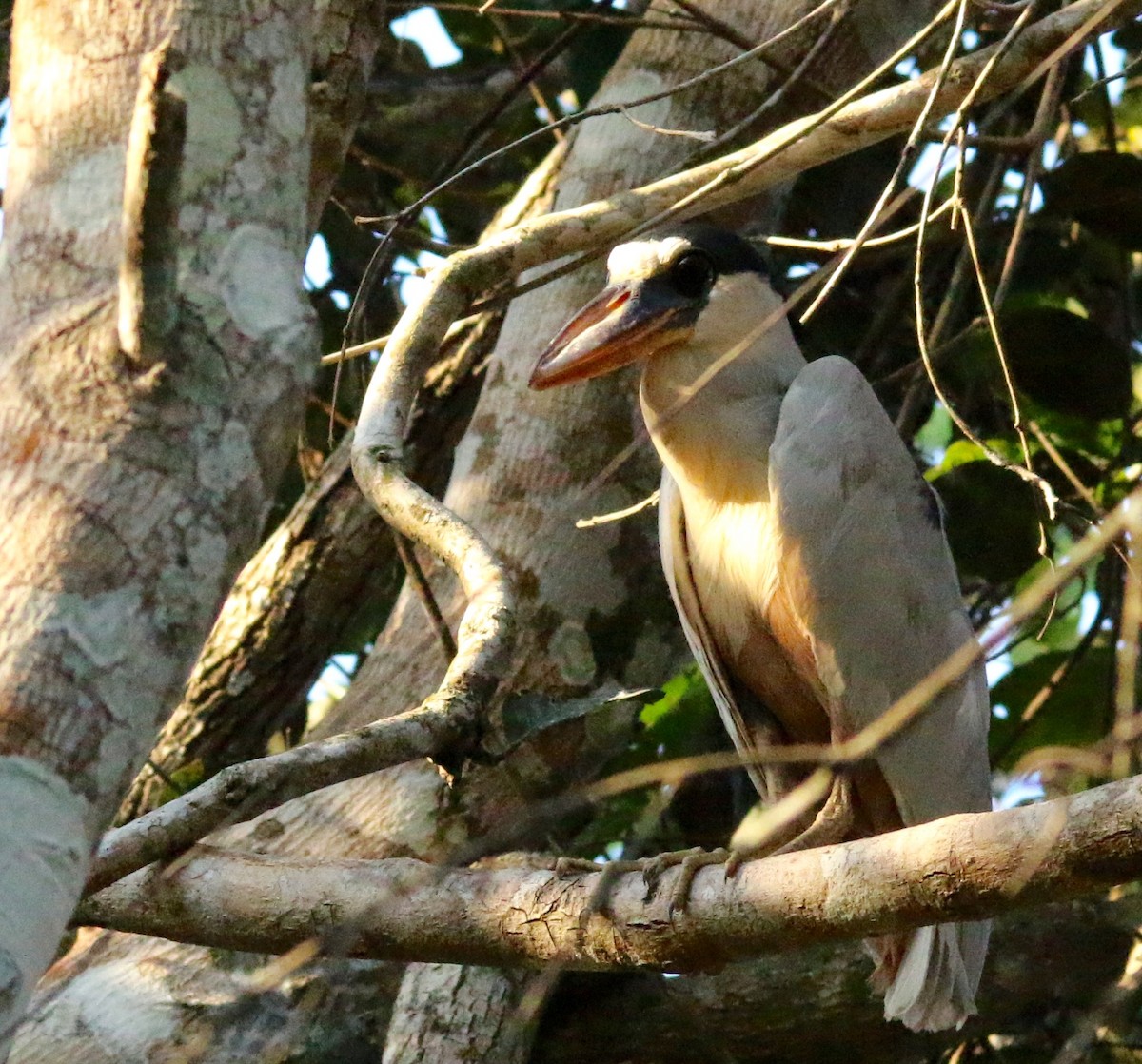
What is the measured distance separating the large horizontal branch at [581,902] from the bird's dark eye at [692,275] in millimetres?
1366

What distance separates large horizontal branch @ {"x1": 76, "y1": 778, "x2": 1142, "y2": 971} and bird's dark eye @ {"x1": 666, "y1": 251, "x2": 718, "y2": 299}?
1366mm

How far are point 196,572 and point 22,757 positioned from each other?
25 centimetres

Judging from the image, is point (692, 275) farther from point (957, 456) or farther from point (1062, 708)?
point (1062, 708)

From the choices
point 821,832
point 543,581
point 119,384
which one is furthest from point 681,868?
point 543,581

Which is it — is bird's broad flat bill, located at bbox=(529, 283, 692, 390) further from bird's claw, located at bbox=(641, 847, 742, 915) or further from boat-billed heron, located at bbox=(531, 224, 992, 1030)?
bird's claw, located at bbox=(641, 847, 742, 915)

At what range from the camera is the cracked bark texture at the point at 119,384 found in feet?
4.65

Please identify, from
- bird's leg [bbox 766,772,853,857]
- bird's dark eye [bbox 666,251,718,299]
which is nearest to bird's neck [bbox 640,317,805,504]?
bird's dark eye [bbox 666,251,718,299]

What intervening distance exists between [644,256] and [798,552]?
0.72 meters

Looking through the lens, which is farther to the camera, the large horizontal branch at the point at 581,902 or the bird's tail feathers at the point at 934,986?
the bird's tail feathers at the point at 934,986

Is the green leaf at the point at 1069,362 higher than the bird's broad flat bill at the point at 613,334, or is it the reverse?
the bird's broad flat bill at the point at 613,334

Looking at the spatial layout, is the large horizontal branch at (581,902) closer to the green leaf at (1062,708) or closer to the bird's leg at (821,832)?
the bird's leg at (821,832)

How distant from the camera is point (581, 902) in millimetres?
2188

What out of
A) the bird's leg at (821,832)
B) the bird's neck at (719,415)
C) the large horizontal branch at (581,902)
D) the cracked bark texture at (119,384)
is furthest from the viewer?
the bird's neck at (719,415)

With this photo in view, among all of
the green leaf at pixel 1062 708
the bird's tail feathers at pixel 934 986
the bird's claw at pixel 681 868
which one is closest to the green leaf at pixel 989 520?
the green leaf at pixel 1062 708
